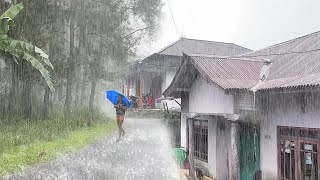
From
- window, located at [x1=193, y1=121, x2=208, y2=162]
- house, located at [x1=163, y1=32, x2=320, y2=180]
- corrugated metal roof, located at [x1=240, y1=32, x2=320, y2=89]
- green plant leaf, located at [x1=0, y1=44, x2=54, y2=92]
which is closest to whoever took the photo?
house, located at [x1=163, y1=32, x2=320, y2=180]

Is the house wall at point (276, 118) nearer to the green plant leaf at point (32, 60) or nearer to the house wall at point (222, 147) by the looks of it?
the house wall at point (222, 147)

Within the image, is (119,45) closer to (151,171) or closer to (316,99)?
(151,171)

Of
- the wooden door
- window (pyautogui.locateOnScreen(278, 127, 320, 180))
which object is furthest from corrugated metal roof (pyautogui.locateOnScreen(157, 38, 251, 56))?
window (pyautogui.locateOnScreen(278, 127, 320, 180))

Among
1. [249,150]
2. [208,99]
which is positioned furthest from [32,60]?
[249,150]

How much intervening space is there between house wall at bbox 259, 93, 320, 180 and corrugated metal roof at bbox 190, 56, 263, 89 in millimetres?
857

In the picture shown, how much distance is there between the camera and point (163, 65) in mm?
23859

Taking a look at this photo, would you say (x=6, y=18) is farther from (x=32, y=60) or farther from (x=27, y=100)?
(x=27, y=100)

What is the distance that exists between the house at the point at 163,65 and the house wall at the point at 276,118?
1190 cm

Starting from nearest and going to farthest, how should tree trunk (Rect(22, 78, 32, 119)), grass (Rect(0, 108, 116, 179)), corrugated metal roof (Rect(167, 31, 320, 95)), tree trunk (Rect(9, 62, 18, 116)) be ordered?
corrugated metal roof (Rect(167, 31, 320, 95)) → grass (Rect(0, 108, 116, 179)) → tree trunk (Rect(9, 62, 18, 116)) → tree trunk (Rect(22, 78, 32, 119))

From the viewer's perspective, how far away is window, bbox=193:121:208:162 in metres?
13.8

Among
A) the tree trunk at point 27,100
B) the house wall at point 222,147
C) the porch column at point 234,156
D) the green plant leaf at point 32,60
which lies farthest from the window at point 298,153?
the tree trunk at point 27,100

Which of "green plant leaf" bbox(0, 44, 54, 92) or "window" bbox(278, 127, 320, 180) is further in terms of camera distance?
"green plant leaf" bbox(0, 44, 54, 92)

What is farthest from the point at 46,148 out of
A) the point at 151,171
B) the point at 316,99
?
the point at 316,99

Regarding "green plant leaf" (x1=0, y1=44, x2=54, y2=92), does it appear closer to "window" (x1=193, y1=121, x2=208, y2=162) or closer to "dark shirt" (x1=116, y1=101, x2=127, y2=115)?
"dark shirt" (x1=116, y1=101, x2=127, y2=115)
